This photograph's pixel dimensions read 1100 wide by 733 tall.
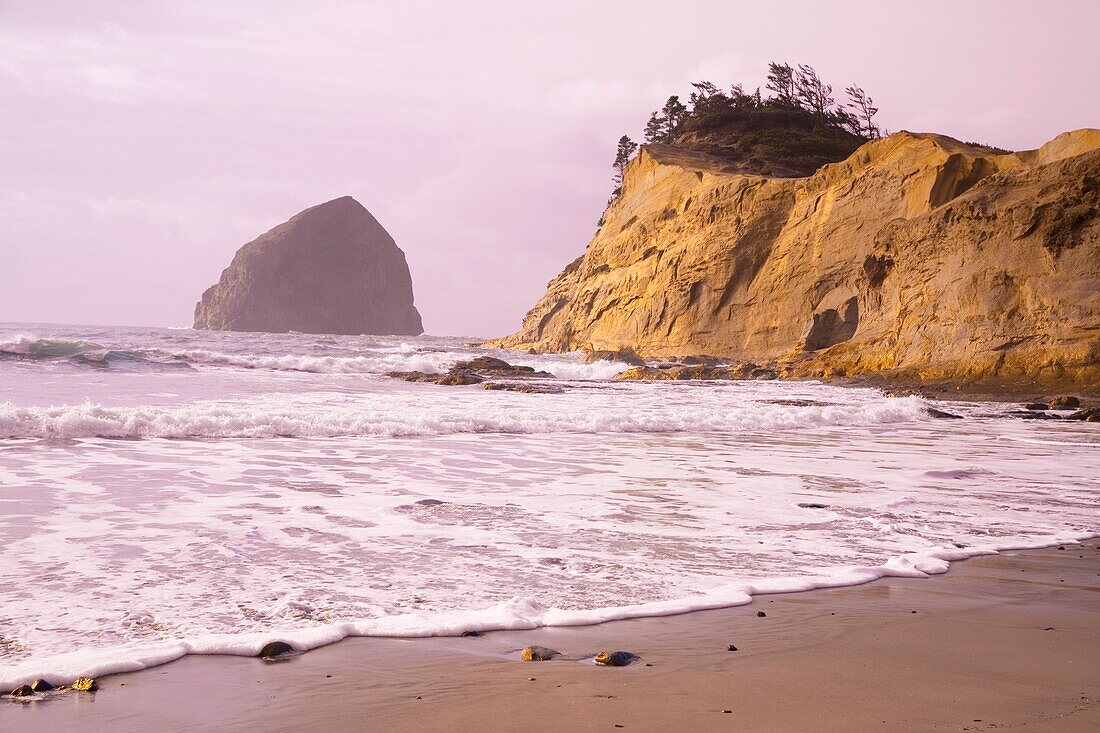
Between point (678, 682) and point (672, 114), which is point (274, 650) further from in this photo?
point (672, 114)

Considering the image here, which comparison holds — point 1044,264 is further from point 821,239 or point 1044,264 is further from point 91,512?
point 91,512

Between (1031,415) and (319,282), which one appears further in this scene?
(319,282)

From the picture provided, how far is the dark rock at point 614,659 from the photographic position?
309 centimetres

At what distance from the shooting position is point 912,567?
464cm

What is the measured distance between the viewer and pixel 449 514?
600cm

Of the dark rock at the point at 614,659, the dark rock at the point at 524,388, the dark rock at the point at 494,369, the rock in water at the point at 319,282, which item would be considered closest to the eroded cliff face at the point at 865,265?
the dark rock at the point at 494,369

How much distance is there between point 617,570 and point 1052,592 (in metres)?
2.16

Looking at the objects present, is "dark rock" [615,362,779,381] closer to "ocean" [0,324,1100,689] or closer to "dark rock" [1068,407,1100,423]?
"dark rock" [1068,407,1100,423]

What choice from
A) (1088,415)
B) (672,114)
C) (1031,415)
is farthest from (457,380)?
(672,114)

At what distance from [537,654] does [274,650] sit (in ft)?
3.28

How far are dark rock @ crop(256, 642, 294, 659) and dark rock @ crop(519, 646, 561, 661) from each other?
90cm

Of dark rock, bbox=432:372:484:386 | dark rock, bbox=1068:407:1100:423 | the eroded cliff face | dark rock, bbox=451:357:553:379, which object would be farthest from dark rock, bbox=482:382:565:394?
dark rock, bbox=1068:407:1100:423

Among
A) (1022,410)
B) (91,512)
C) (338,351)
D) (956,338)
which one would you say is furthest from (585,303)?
(91,512)

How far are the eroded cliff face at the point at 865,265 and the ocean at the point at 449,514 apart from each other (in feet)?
24.2
